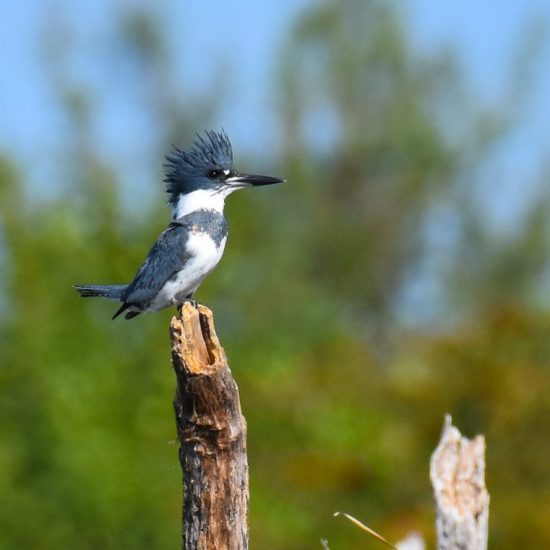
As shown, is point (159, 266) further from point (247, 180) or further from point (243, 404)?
point (243, 404)

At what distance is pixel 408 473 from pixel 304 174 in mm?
18605

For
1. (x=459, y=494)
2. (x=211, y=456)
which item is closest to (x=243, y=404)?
(x=211, y=456)

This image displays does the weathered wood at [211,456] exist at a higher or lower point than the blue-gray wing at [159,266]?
lower

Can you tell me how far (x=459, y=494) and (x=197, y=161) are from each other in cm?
304

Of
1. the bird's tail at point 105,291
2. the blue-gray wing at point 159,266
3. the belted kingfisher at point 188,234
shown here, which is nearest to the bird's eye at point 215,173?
the belted kingfisher at point 188,234

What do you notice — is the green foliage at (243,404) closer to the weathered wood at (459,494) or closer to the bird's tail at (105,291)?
the bird's tail at (105,291)

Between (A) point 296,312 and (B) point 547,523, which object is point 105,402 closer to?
(B) point 547,523

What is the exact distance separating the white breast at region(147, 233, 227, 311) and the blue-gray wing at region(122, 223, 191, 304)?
3 centimetres

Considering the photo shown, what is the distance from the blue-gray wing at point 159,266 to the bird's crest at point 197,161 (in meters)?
0.48

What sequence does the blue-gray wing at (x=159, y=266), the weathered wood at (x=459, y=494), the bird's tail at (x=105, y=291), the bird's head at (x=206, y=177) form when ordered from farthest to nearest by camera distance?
the bird's head at (x=206, y=177) < the bird's tail at (x=105, y=291) < the blue-gray wing at (x=159, y=266) < the weathered wood at (x=459, y=494)

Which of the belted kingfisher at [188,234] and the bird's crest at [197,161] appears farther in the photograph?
→ the bird's crest at [197,161]

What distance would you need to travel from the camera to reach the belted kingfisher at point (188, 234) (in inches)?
229

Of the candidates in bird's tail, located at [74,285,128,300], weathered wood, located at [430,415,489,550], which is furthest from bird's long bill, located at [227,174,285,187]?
weathered wood, located at [430,415,489,550]

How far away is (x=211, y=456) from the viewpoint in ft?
14.0
